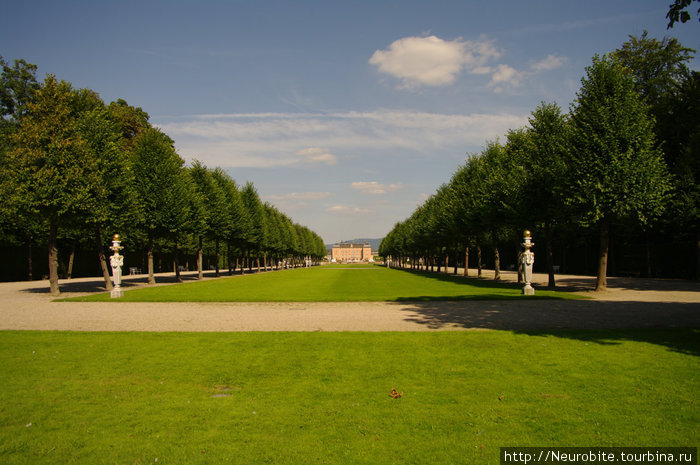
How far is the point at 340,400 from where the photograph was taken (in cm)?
593

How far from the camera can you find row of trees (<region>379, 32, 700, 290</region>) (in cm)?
2244

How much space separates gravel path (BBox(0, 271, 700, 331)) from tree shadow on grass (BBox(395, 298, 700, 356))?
0.03 meters

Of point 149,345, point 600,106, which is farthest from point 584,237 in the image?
point 149,345

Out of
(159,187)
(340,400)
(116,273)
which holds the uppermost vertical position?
(159,187)

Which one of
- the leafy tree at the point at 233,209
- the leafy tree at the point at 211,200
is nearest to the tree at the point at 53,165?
the leafy tree at the point at 211,200

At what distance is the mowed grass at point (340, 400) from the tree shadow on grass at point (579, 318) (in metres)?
0.69

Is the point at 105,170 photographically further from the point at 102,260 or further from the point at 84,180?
the point at 102,260

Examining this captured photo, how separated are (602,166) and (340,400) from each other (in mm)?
21511

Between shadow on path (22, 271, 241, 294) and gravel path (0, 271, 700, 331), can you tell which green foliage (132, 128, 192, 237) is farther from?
gravel path (0, 271, 700, 331)

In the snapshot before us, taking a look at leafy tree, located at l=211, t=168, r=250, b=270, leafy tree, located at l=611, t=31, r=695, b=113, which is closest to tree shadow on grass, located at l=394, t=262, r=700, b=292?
leafy tree, located at l=611, t=31, r=695, b=113

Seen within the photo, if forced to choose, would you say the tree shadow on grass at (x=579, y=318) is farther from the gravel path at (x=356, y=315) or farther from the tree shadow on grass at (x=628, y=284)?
the tree shadow on grass at (x=628, y=284)

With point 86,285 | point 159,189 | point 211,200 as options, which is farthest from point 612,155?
point 86,285

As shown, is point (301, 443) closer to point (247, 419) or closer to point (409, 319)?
point (247, 419)

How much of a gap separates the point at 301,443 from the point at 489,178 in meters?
30.1
